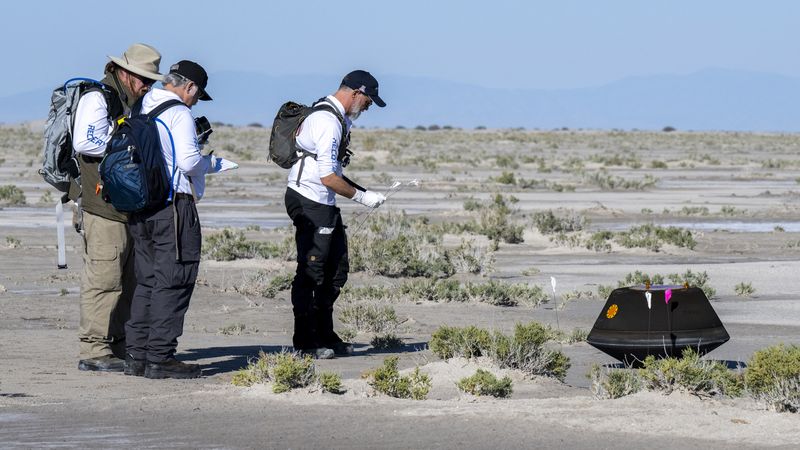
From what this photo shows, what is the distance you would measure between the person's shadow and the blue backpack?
145 cm

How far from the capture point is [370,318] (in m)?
12.5

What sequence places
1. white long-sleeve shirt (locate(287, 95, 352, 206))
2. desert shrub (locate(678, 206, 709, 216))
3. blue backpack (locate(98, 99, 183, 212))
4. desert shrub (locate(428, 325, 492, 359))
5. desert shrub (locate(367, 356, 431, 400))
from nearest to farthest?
desert shrub (locate(367, 356, 431, 400)) < blue backpack (locate(98, 99, 183, 212)) < desert shrub (locate(428, 325, 492, 359)) < white long-sleeve shirt (locate(287, 95, 352, 206)) < desert shrub (locate(678, 206, 709, 216))

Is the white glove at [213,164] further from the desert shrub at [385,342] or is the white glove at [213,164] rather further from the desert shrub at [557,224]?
the desert shrub at [557,224]

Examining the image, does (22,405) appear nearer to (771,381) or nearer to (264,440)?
(264,440)

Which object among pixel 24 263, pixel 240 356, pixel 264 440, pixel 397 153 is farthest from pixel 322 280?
pixel 397 153

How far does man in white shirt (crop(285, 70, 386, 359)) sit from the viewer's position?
10.3 metres

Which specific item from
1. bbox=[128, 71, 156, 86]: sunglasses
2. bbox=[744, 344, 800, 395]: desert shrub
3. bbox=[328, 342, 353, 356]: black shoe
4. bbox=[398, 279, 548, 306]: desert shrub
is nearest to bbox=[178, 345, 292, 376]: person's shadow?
bbox=[328, 342, 353, 356]: black shoe

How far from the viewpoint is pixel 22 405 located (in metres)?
8.43

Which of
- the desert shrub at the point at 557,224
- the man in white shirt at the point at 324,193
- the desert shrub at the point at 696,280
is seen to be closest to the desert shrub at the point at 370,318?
the man in white shirt at the point at 324,193

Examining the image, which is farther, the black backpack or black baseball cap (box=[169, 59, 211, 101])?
the black backpack

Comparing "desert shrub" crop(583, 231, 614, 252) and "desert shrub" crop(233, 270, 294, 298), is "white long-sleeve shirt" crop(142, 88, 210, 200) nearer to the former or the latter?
"desert shrub" crop(233, 270, 294, 298)

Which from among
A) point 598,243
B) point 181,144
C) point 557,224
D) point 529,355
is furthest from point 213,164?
point 557,224

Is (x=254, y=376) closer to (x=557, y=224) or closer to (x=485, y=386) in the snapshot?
(x=485, y=386)

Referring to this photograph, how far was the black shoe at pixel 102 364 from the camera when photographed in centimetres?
979
